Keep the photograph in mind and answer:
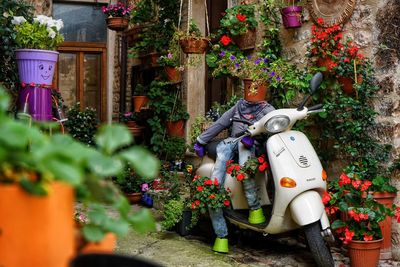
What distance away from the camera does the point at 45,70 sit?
480 centimetres

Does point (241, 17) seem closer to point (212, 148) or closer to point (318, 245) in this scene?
point (212, 148)

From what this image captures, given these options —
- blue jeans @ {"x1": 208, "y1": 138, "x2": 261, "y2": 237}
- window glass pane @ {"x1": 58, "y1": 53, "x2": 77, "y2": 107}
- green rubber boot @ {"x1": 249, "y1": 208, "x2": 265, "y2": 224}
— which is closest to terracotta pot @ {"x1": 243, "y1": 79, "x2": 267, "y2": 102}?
blue jeans @ {"x1": 208, "y1": 138, "x2": 261, "y2": 237}

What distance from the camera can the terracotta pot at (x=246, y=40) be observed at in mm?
5789

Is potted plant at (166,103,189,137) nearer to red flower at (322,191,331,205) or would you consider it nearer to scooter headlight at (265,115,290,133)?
scooter headlight at (265,115,290,133)

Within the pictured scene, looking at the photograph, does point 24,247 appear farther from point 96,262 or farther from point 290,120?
point 290,120

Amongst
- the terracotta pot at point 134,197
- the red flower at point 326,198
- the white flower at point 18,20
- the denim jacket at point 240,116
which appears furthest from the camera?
the terracotta pot at point 134,197

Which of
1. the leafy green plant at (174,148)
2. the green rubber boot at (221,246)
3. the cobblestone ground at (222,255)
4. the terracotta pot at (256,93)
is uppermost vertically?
the terracotta pot at (256,93)

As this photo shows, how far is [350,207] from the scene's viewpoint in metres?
4.05

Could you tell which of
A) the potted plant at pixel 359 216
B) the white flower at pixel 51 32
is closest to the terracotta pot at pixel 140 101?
the white flower at pixel 51 32

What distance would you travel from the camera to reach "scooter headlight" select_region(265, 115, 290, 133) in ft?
13.6

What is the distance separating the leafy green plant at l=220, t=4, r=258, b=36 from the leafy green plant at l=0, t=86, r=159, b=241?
4786 mm

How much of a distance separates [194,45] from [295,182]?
8.00 feet

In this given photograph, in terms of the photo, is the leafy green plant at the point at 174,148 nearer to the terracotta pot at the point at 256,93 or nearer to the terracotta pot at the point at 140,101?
the terracotta pot at the point at 140,101

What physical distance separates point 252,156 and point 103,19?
599cm
